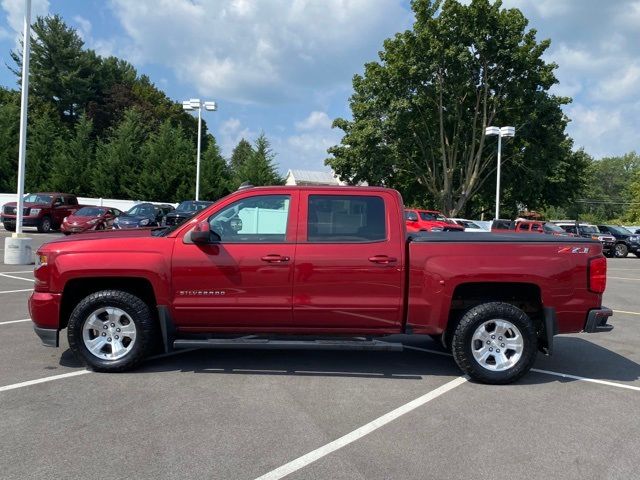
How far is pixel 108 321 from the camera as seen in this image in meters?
5.66

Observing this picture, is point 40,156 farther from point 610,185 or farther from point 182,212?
point 610,185

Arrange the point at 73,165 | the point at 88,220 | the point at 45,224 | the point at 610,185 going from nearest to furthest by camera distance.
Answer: the point at 88,220
the point at 45,224
the point at 73,165
the point at 610,185

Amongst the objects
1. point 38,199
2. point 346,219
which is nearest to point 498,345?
point 346,219

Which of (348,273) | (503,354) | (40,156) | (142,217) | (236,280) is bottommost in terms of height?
(503,354)

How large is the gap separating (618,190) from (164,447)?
140 meters

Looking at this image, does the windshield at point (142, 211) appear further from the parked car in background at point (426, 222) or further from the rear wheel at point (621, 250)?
the rear wheel at point (621, 250)

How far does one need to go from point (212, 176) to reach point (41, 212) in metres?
16.8

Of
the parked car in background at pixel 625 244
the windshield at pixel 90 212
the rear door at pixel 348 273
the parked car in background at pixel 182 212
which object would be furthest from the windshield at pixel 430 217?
the rear door at pixel 348 273

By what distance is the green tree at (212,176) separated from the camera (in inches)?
1671

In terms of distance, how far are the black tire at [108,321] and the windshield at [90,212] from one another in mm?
22251

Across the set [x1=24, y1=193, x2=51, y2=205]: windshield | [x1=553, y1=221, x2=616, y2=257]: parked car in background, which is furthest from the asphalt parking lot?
[x1=553, y1=221, x2=616, y2=257]: parked car in background

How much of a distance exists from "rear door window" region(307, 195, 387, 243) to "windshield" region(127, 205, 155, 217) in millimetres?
22584

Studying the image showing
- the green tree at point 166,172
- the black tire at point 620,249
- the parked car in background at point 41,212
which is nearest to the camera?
the parked car in background at point 41,212

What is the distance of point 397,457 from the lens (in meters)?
3.87
